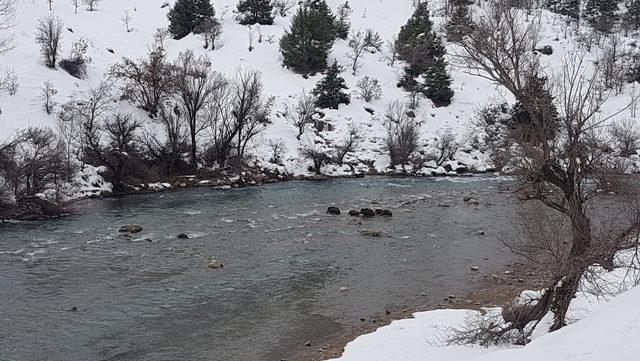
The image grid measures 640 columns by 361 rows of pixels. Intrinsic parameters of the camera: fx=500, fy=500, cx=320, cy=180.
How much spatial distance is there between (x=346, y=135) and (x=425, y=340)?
41.0 meters

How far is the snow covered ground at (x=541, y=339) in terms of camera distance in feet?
19.7

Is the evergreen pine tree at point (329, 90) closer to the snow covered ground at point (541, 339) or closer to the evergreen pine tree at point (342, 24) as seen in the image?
the evergreen pine tree at point (342, 24)

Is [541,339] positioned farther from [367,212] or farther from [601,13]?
[601,13]

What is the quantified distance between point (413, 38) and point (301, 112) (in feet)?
85.1

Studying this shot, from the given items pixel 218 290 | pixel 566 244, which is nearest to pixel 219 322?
pixel 218 290

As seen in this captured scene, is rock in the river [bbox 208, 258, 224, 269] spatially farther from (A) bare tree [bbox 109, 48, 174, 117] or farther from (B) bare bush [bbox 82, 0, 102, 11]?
(B) bare bush [bbox 82, 0, 102, 11]

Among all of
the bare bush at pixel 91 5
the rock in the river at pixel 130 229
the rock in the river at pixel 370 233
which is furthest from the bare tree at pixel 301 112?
the bare bush at pixel 91 5

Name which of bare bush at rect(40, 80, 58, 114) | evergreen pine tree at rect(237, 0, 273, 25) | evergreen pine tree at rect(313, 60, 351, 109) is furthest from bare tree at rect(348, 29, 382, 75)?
bare bush at rect(40, 80, 58, 114)

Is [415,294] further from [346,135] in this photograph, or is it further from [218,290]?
[346,135]

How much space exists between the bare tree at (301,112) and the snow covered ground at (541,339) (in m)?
37.9

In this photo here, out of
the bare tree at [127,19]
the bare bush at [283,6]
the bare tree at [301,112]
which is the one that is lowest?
the bare tree at [301,112]

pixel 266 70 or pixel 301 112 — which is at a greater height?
pixel 266 70

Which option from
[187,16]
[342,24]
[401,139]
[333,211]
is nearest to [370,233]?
[333,211]

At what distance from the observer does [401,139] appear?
51.7 m
